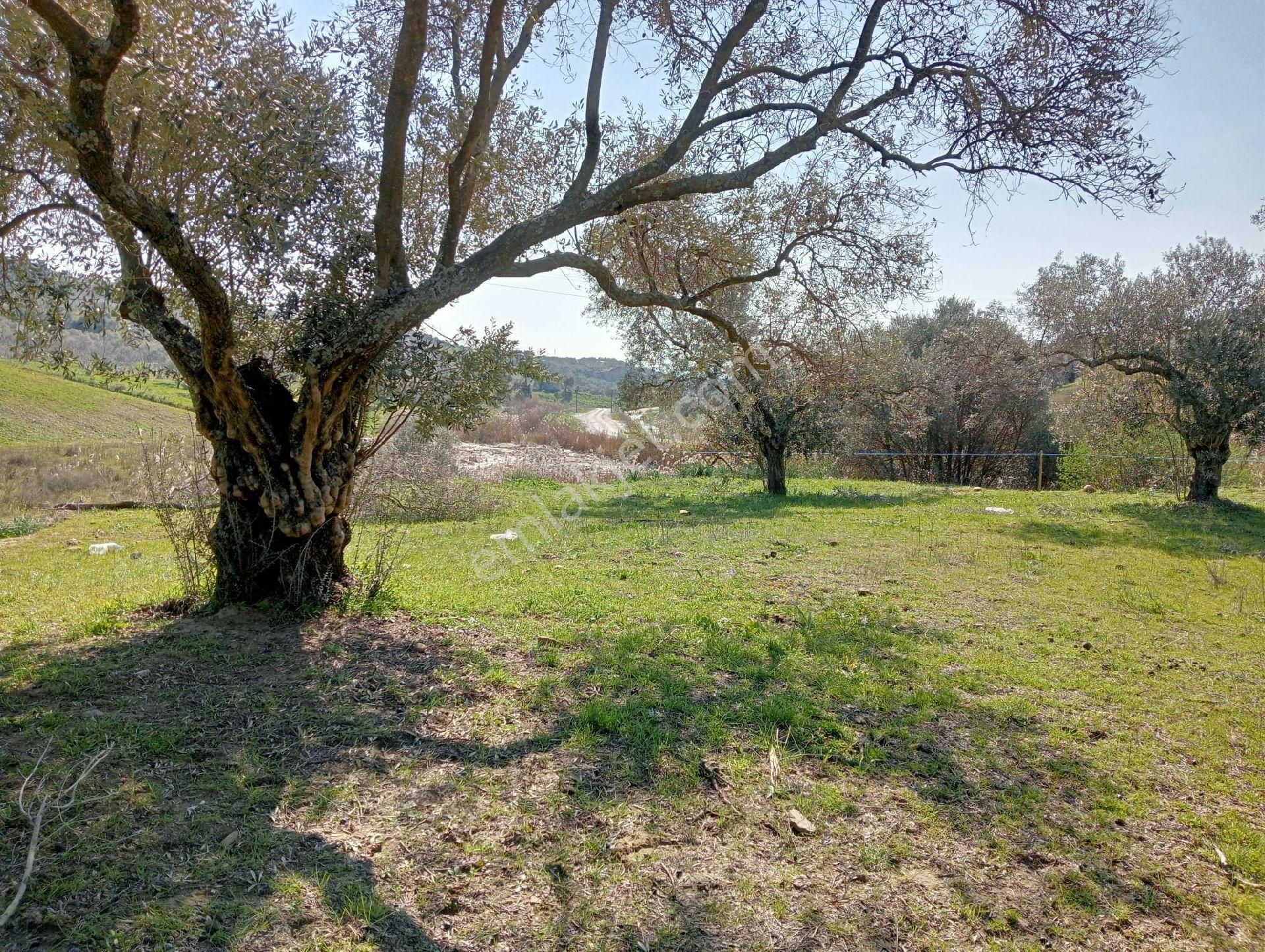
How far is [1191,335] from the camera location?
1293 cm

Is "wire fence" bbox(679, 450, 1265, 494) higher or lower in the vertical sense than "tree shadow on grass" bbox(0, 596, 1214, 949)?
higher

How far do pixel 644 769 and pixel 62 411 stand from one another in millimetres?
23817

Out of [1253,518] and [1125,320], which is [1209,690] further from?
[1125,320]

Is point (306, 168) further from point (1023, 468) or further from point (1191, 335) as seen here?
point (1023, 468)

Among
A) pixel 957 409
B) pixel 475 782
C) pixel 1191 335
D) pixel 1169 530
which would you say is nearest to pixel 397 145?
pixel 475 782

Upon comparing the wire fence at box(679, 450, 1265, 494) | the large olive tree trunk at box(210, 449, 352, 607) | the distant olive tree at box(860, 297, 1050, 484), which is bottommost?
the large olive tree trunk at box(210, 449, 352, 607)

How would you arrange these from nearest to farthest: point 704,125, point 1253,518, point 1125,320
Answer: point 704,125
point 1253,518
point 1125,320

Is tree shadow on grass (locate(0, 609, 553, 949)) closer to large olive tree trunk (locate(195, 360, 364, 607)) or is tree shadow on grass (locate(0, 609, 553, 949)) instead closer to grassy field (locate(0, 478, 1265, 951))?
grassy field (locate(0, 478, 1265, 951))

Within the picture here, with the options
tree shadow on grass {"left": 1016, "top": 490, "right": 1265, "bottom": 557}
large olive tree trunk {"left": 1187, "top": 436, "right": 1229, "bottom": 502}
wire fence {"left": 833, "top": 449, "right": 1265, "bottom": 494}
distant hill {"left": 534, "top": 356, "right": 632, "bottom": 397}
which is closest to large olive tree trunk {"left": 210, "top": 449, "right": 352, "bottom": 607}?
tree shadow on grass {"left": 1016, "top": 490, "right": 1265, "bottom": 557}

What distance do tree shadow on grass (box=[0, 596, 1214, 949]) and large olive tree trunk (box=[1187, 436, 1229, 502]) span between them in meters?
12.2

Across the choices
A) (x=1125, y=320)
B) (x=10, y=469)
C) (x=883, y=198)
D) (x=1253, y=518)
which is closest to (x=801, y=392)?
(x=883, y=198)

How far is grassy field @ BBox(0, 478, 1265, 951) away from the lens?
2479 mm

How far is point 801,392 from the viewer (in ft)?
45.3

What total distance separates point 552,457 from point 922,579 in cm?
1500
